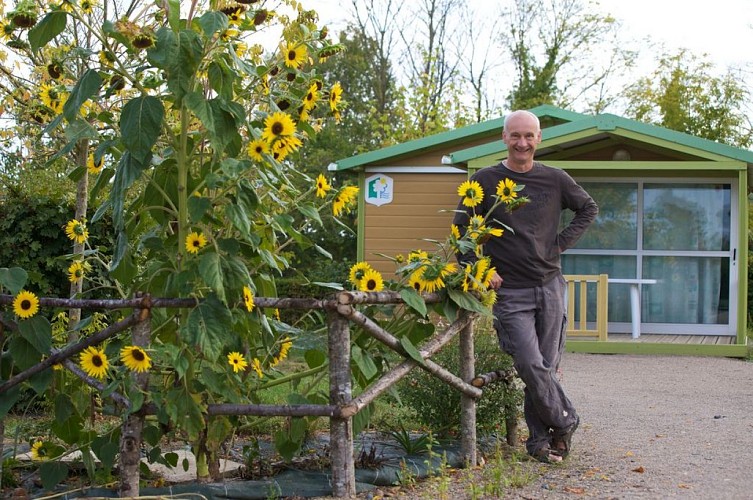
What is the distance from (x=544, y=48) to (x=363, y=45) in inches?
255

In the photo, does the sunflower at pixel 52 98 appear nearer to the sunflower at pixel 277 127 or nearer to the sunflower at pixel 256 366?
the sunflower at pixel 277 127

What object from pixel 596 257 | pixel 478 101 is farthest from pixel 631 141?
pixel 478 101

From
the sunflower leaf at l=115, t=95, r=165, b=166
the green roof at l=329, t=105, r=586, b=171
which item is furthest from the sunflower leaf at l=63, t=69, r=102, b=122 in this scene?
the green roof at l=329, t=105, r=586, b=171

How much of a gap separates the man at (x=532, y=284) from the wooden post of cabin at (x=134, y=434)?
1.91 metres

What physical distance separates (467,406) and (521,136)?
149cm

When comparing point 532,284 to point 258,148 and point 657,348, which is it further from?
point 657,348

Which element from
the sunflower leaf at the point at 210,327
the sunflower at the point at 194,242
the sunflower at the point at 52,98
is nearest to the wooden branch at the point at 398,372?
the sunflower leaf at the point at 210,327

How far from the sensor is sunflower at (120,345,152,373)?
3.40m

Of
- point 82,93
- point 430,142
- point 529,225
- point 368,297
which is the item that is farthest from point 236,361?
point 430,142

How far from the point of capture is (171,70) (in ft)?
11.1

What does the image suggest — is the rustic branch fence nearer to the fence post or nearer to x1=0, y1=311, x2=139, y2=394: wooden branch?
x1=0, y1=311, x2=139, y2=394: wooden branch

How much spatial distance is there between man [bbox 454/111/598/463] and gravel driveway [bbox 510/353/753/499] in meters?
0.27

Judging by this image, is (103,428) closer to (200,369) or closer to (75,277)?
(75,277)

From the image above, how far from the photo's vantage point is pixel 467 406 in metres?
4.84
